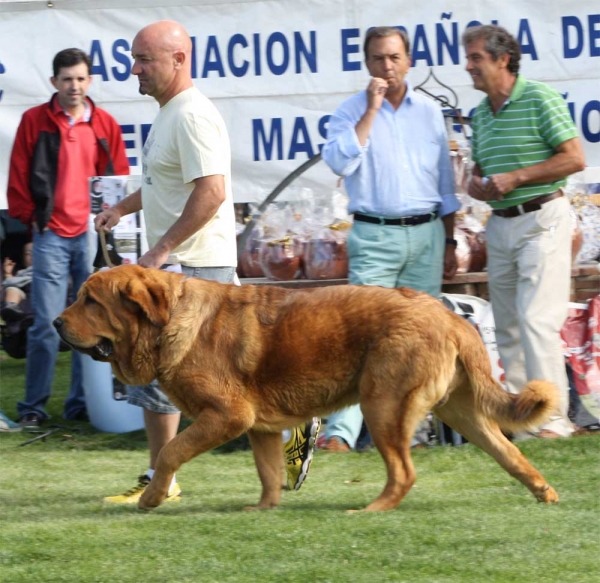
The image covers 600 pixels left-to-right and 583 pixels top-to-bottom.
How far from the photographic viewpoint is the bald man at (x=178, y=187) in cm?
518

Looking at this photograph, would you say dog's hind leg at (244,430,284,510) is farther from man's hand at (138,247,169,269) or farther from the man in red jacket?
the man in red jacket

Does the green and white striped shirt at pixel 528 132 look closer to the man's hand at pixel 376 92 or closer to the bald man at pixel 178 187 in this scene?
the man's hand at pixel 376 92

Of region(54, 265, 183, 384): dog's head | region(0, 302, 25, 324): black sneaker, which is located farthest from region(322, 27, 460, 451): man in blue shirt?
region(0, 302, 25, 324): black sneaker

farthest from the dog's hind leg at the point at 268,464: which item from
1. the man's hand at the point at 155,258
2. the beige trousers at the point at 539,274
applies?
the beige trousers at the point at 539,274

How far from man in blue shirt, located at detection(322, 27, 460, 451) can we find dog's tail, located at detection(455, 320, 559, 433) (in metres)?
1.53

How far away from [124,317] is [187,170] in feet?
2.42

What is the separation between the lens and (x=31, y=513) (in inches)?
208

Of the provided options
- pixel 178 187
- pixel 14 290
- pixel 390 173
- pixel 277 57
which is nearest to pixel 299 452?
pixel 178 187

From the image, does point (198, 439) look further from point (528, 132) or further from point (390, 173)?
point (528, 132)

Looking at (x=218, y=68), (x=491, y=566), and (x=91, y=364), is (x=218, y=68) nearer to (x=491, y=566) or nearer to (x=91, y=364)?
(x=91, y=364)

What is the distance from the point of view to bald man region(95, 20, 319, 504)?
204 inches

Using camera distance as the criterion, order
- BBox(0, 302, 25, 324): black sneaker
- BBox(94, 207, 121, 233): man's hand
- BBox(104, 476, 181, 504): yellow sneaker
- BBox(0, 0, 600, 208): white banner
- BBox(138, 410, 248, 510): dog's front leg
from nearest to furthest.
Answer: BBox(138, 410, 248, 510): dog's front leg < BBox(104, 476, 181, 504): yellow sneaker < BBox(94, 207, 121, 233): man's hand < BBox(0, 0, 600, 208): white banner < BBox(0, 302, 25, 324): black sneaker

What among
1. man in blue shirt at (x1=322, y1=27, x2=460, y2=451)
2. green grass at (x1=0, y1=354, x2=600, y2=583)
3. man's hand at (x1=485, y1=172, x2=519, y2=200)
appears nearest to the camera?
green grass at (x1=0, y1=354, x2=600, y2=583)

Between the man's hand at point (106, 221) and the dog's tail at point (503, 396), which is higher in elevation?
the man's hand at point (106, 221)
